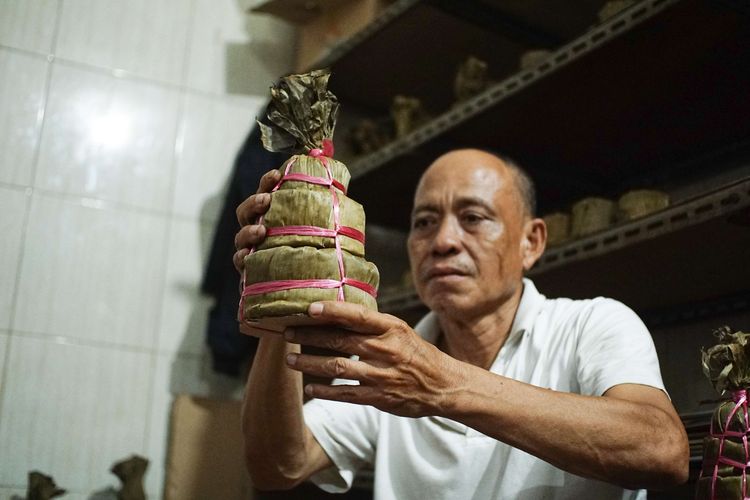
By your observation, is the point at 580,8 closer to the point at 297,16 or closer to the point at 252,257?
the point at 297,16

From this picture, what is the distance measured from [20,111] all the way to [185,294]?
896 mm

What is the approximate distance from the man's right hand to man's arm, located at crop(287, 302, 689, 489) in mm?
155

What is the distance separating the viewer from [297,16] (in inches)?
133

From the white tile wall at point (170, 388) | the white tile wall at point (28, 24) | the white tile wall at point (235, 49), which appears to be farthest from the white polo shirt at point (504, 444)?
the white tile wall at point (28, 24)

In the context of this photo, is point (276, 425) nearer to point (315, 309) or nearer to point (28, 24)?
point (315, 309)

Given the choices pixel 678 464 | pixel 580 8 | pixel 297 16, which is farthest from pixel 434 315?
pixel 297 16

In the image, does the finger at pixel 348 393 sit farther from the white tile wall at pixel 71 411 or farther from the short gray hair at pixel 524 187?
the white tile wall at pixel 71 411

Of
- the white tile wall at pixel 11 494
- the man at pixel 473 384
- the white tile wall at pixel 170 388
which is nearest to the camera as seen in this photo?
the man at pixel 473 384

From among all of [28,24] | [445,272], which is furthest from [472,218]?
[28,24]

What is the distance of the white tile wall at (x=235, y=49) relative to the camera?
339cm

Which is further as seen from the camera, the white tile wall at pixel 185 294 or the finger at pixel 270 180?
the white tile wall at pixel 185 294

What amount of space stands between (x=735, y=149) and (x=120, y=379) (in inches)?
85.6

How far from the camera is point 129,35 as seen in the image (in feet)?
10.7

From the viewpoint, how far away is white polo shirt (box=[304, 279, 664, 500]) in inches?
62.1
